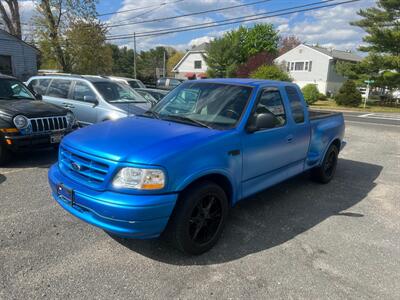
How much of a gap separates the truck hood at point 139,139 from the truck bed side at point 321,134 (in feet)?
7.69

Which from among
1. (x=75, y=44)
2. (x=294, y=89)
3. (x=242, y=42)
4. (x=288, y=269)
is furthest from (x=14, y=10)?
(x=288, y=269)

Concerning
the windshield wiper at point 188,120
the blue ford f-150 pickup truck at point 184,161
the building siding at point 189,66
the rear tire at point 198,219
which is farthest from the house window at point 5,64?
the building siding at point 189,66

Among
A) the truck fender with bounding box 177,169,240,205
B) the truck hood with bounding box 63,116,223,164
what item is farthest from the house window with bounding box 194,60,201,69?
the truck fender with bounding box 177,169,240,205

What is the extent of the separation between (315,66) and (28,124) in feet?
145

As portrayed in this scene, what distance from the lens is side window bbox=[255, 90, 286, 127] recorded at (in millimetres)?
4086

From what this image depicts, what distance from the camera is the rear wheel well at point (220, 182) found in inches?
126

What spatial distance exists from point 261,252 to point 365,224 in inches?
70.4

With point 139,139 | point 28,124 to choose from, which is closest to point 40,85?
point 28,124

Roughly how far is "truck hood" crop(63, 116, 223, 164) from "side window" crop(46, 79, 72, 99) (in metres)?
5.37

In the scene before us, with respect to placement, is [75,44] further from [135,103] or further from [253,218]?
[253,218]

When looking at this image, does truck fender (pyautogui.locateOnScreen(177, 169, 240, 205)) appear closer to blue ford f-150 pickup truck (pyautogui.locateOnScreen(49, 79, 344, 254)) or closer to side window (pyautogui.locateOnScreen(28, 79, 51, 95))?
blue ford f-150 pickup truck (pyautogui.locateOnScreen(49, 79, 344, 254))

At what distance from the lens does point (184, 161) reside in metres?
3.00

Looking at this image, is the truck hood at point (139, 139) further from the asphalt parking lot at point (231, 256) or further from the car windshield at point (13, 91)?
the car windshield at point (13, 91)

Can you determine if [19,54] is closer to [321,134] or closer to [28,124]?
[28,124]
